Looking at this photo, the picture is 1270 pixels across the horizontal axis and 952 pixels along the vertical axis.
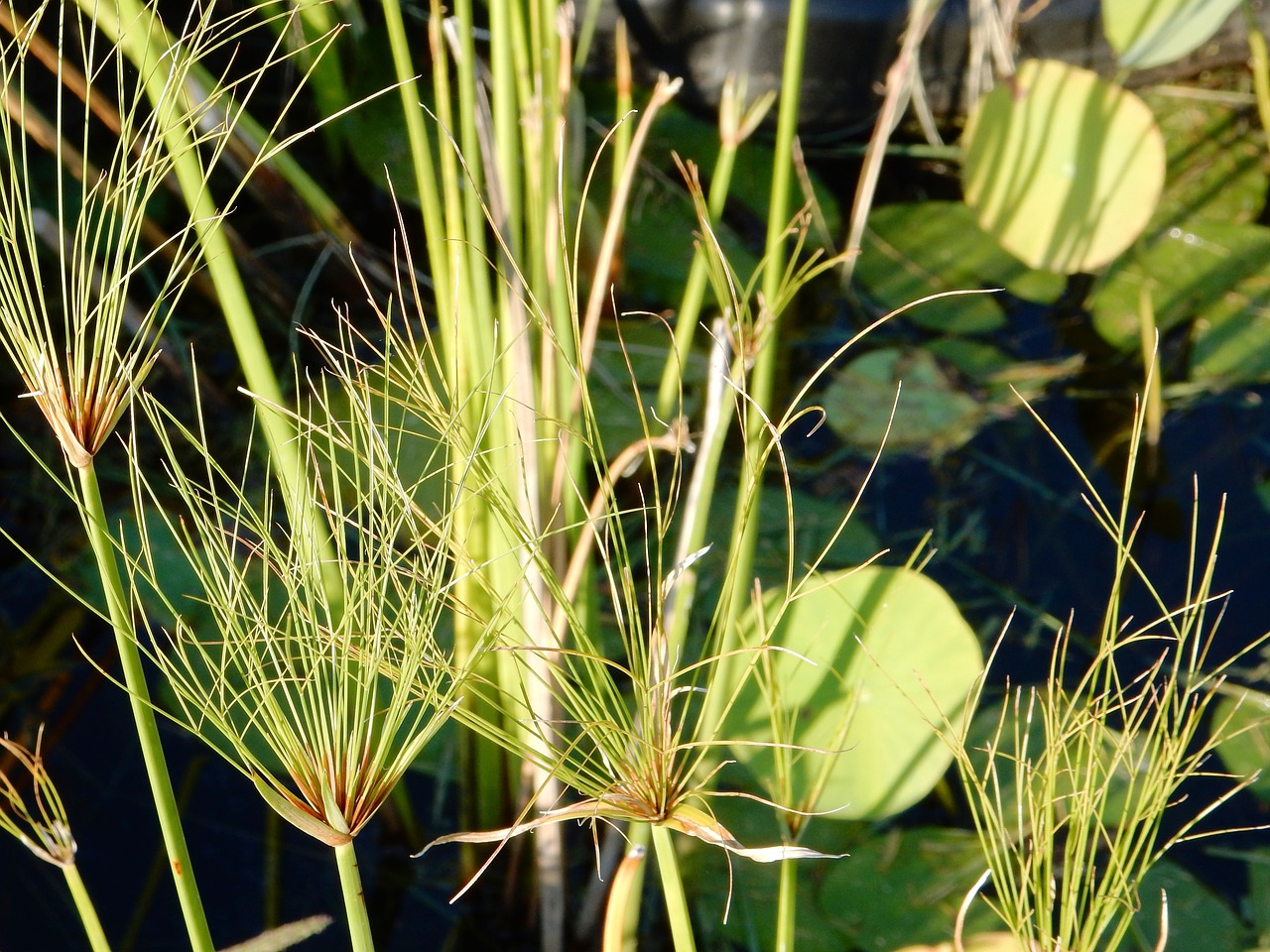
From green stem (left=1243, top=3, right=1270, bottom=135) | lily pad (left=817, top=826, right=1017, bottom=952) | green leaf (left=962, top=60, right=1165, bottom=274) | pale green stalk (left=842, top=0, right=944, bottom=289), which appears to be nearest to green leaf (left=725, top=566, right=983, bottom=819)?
lily pad (left=817, top=826, right=1017, bottom=952)

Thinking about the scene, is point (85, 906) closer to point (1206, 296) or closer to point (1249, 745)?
point (1249, 745)

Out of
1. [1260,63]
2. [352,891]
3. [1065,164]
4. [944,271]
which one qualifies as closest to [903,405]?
[944,271]

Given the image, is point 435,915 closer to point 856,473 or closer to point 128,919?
point 128,919

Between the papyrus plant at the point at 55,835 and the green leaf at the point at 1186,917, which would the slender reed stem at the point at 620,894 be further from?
the green leaf at the point at 1186,917

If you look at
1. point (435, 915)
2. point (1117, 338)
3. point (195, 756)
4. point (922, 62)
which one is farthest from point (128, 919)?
point (922, 62)

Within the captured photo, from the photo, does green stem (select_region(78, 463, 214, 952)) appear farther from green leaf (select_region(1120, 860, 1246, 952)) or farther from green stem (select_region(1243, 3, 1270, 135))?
green stem (select_region(1243, 3, 1270, 135))

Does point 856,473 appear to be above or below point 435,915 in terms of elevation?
above

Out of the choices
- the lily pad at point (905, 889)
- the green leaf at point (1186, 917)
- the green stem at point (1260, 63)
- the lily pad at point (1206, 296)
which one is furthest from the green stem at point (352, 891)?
the green stem at point (1260, 63)
